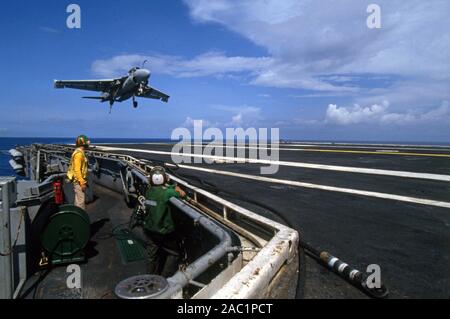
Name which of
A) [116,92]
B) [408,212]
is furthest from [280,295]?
[116,92]

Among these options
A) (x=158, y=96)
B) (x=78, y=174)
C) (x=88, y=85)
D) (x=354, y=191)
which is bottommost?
(x=354, y=191)

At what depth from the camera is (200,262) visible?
9.66ft

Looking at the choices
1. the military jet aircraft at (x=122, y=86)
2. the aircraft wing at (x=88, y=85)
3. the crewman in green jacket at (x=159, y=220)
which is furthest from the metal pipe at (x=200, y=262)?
the aircraft wing at (x=88, y=85)

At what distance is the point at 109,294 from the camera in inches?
217

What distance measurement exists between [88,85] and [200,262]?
A: 3816cm

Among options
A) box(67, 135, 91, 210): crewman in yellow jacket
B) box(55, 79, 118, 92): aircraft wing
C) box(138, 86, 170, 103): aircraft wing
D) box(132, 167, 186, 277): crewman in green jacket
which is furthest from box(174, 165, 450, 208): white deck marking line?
box(138, 86, 170, 103): aircraft wing

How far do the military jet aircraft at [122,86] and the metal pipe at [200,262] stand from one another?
24541 millimetres

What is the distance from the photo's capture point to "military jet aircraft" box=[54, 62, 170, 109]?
27555 mm

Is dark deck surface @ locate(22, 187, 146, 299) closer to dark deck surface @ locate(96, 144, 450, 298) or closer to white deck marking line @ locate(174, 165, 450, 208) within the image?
dark deck surface @ locate(96, 144, 450, 298)

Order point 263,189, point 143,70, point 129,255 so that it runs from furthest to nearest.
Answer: point 143,70
point 263,189
point 129,255

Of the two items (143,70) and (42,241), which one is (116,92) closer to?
(143,70)

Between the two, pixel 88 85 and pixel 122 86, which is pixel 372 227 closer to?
pixel 122 86

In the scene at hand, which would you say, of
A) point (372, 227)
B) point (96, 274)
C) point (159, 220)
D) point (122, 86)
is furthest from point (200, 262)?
point (122, 86)
